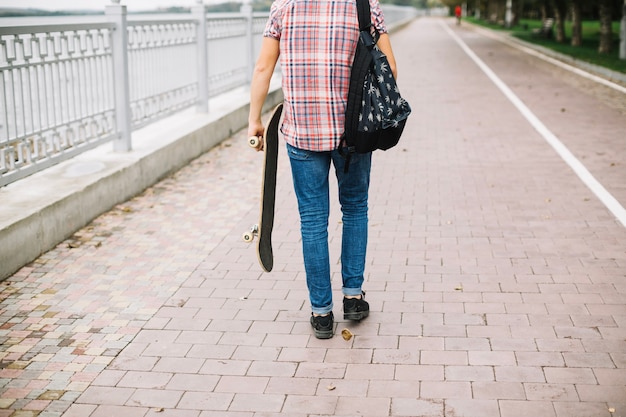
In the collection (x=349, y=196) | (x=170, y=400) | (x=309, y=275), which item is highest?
(x=349, y=196)

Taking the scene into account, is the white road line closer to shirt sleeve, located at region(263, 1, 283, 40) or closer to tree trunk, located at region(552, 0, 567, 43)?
shirt sleeve, located at region(263, 1, 283, 40)

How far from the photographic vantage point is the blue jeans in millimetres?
4551

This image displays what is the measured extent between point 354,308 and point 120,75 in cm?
431

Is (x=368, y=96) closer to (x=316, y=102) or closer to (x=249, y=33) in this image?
(x=316, y=102)

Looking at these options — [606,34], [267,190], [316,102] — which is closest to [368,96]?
[316,102]

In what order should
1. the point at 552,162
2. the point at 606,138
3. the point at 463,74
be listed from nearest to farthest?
1. the point at 552,162
2. the point at 606,138
3. the point at 463,74

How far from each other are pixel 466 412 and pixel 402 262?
2283mm

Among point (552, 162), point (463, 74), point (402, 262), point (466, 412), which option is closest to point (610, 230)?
point (402, 262)

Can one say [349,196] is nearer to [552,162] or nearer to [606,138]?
[552,162]

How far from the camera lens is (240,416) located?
3850mm

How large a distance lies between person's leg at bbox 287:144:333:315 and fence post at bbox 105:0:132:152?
4.06m

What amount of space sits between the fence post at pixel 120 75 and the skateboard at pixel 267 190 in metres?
3.89

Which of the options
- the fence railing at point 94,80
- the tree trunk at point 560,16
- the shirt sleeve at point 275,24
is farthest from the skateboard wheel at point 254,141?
the tree trunk at point 560,16

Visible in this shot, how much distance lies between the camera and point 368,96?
4363mm
